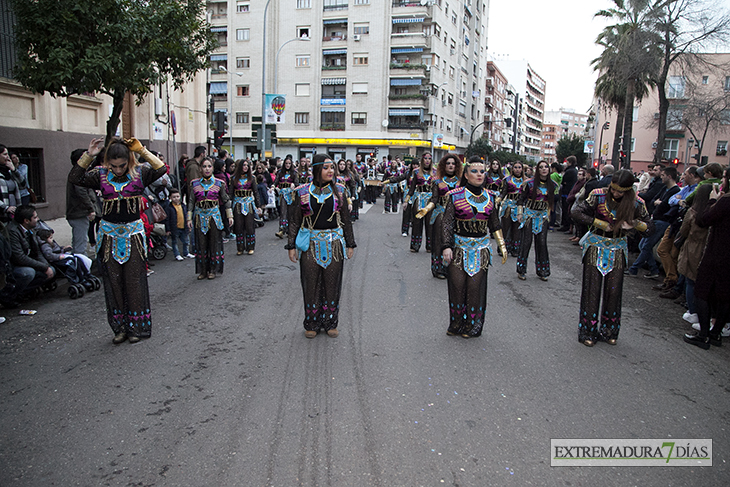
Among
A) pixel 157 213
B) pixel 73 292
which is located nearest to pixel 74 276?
pixel 73 292

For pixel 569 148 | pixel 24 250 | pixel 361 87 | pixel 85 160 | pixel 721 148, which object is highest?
pixel 361 87

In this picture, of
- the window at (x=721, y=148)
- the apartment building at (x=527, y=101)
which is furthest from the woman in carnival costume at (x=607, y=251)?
the apartment building at (x=527, y=101)

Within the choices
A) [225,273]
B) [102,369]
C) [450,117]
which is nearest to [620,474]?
[102,369]

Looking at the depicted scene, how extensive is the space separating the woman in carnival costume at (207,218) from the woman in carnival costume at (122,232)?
2.94m

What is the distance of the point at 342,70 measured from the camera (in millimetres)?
53594

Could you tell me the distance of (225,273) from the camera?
29.7 feet

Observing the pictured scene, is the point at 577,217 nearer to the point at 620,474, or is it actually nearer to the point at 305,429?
the point at 620,474

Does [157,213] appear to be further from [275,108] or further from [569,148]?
[569,148]

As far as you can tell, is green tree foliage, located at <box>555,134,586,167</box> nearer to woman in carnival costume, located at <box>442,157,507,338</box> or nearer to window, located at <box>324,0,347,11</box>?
window, located at <box>324,0,347,11</box>

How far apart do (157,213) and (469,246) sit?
6.31 metres

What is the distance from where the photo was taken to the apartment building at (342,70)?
52.9 metres

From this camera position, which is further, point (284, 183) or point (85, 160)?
point (284, 183)

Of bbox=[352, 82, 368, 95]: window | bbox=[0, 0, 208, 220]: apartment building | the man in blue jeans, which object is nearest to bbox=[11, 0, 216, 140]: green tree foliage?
bbox=[0, 0, 208, 220]: apartment building

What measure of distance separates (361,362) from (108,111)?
15.4m
